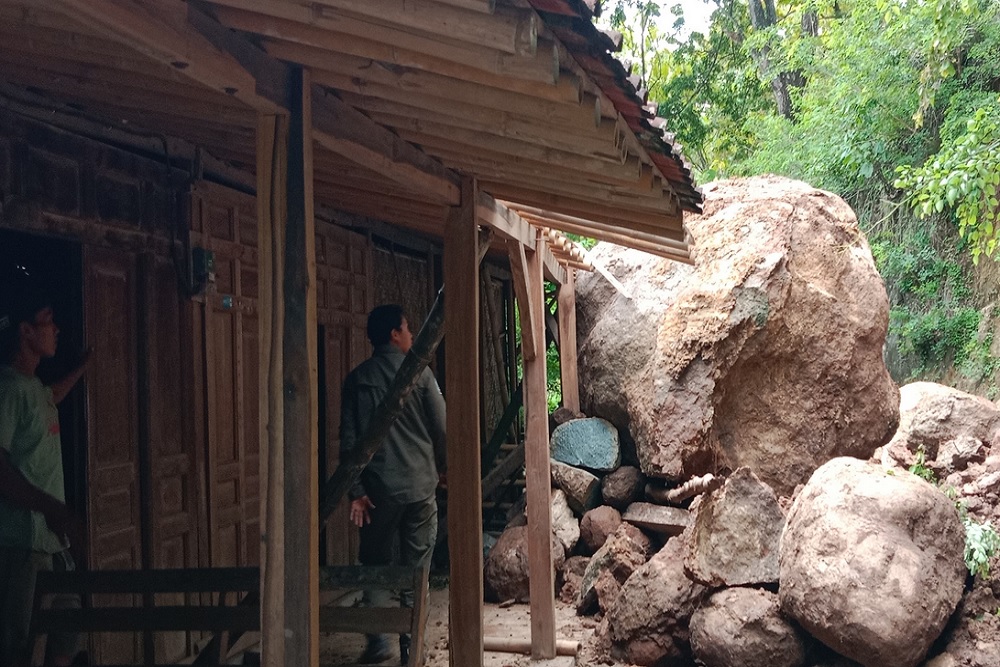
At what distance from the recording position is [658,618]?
6148 mm

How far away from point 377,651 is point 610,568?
2501mm

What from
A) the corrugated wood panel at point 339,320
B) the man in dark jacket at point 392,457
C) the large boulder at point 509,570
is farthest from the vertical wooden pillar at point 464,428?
the large boulder at point 509,570

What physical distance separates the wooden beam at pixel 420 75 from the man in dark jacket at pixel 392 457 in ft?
8.27

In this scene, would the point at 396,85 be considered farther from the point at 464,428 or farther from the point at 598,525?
the point at 598,525

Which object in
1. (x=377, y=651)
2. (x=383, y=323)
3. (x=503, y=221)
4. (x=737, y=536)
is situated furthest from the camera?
(x=737, y=536)

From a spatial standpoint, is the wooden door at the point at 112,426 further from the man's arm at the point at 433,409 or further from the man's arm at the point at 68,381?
the man's arm at the point at 433,409

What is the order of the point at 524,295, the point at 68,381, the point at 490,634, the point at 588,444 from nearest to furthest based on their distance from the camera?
the point at 68,381, the point at 524,295, the point at 490,634, the point at 588,444

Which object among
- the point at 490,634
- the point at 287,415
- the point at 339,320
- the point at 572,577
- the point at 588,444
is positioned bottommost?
the point at 490,634

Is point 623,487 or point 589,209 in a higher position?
point 589,209

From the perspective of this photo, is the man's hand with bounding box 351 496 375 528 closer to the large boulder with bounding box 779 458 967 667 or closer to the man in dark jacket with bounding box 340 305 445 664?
the man in dark jacket with bounding box 340 305 445 664

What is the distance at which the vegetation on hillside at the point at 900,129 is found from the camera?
36.4ft

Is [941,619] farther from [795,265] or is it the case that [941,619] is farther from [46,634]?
[46,634]

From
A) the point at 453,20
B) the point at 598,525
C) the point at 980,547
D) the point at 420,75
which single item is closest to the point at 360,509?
the point at 420,75

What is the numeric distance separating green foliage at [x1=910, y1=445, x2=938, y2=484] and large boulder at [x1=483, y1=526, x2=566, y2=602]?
3.04 m
